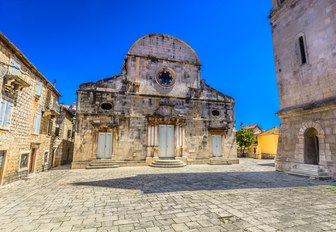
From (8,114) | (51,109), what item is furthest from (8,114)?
(51,109)

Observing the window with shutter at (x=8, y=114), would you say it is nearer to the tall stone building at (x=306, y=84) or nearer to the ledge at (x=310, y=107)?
the tall stone building at (x=306, y=84)

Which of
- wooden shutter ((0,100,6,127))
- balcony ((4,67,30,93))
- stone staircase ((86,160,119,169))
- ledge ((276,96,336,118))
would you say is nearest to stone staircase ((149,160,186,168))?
stone staircase ((86,160,119,169))

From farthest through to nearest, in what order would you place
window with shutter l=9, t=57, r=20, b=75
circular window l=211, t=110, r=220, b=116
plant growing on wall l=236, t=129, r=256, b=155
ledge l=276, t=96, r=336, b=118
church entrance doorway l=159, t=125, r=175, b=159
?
plant growing on wall l=236, t=129, r=256, b=155 → circular window l=211, t=110, r=220, b=116 → church entrance doorway l=159, t=125, r=175, b=159 → ledge l=276, t=96, r=336, b=118 → window with shutter l=9, t=57, r=20, b=75

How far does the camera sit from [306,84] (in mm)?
9938

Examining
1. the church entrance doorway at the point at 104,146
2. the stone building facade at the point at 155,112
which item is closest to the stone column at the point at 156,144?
the stone building facade at the point at 155,112

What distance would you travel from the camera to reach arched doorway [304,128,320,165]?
31.9 feet

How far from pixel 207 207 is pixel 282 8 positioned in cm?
1328

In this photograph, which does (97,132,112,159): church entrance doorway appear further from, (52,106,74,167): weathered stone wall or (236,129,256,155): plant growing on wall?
(236,129,256,155): plant growing on wall

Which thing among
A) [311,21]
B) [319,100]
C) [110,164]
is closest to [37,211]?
[110,164]

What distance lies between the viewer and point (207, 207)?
4711 mm

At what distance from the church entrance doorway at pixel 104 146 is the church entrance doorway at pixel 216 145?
9.01m

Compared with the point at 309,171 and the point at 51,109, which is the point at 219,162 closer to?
the point at 309,171

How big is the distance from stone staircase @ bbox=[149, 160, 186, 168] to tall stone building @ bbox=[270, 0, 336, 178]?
22.1 feet

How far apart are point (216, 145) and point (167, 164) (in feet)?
17.1
